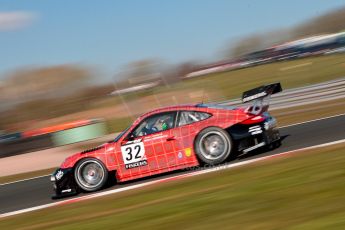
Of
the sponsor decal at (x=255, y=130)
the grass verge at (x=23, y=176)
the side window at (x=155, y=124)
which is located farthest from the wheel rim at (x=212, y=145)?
the grass verge at (x=23, y=176)

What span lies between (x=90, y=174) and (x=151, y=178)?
3.50 feet

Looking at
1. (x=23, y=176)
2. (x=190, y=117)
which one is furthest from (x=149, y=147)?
(x=23, y=176)

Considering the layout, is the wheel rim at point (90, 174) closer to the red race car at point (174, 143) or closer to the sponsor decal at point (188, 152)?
the red race car at point (174, 143)

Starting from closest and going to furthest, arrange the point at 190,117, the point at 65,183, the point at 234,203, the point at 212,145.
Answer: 1. the point at 234,203
2. the point at 212,145
3. the point at 190,117
4. the point at 65,183

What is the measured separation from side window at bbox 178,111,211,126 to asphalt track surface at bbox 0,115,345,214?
0.89 m

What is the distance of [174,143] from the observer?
9555 mm

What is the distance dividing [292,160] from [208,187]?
5.35 feet

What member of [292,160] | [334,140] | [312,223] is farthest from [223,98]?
[312,223]

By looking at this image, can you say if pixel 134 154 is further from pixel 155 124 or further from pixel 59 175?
pixel 59 175

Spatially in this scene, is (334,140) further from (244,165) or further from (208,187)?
(208,187)

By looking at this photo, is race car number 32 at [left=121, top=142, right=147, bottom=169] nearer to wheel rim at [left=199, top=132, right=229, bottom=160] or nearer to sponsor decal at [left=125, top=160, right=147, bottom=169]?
sponsor decal at [left=125, top=160, right=147, bottom=169]

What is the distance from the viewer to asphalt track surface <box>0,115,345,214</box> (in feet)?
32.5

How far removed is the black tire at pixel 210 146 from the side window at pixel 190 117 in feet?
0.90

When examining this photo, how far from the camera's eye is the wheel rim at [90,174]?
32.1 feet
